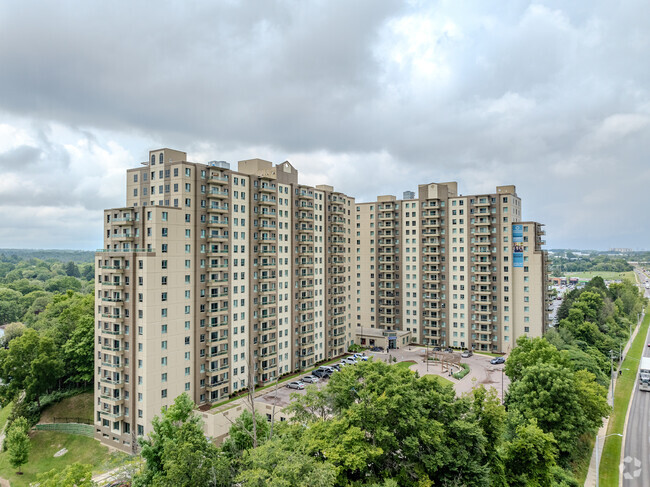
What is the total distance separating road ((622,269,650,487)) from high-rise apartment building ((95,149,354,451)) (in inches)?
1959

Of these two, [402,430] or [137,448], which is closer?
[402,430]

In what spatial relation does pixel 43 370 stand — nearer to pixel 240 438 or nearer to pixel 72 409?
pixel 72 409

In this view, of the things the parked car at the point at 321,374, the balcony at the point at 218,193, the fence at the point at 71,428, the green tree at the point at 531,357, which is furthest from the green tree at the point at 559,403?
the fence at the point at 71,428

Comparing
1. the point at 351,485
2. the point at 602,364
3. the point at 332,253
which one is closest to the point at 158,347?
the point at 351,485

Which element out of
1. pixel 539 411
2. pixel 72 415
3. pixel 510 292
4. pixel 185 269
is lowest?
pixel 72 415

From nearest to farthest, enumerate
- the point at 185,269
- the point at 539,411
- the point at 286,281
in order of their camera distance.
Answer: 1. the point at 539,411
2. the point at 185,269
3. the point at 286,281

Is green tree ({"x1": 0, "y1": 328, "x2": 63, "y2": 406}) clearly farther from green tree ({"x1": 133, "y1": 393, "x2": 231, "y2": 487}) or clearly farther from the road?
the road

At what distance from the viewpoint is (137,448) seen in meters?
54.0

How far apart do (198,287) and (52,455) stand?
31.9 metres

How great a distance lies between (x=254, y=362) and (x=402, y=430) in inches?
1599

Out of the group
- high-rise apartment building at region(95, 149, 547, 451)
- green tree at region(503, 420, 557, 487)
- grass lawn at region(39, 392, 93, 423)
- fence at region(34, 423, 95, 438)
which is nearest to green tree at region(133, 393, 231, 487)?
high-rise apartment building at region(95, 149, 547, 451)

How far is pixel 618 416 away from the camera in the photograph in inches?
2608

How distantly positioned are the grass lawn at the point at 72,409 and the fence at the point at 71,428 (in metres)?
1.45

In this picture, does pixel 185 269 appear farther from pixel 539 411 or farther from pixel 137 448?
pixel 539 411
